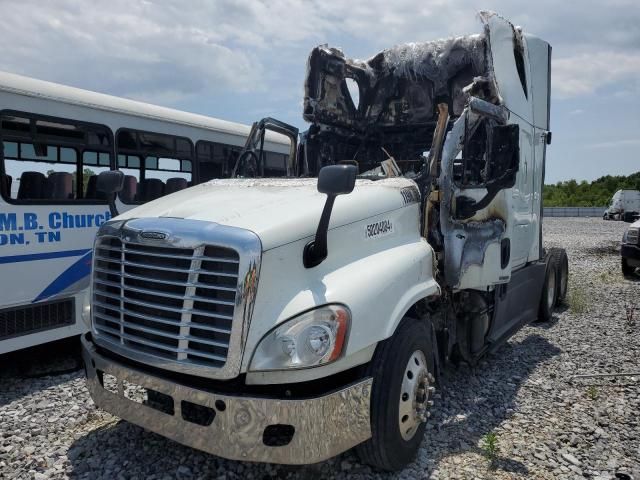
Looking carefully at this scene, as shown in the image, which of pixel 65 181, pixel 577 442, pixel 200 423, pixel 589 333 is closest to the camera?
pixel 200 423

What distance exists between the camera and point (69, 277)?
622 cm

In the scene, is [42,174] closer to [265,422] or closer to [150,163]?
[150,163]

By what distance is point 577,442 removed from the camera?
402cm

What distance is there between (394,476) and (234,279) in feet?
5.78

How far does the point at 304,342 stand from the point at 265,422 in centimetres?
47

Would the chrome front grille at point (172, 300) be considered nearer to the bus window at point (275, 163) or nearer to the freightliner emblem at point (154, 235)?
the freightliner emblem at point (154, 235)

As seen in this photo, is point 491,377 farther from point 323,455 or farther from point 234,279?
point 234,279

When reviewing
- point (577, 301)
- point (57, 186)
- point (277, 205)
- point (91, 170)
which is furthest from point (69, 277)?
point (577, 301)

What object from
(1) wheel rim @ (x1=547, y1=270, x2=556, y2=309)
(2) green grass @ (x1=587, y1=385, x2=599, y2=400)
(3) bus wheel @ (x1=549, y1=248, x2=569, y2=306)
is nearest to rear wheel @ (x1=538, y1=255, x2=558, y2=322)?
(1) wheel rim @ (x1=547, y1=270, x2=556, y2=309)

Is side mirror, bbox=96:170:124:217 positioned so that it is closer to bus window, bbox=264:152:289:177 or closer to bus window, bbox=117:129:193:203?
bus window, bbox=117:129:193:203

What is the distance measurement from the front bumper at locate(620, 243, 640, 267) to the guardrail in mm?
39390

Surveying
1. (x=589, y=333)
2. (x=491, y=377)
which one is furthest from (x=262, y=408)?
(x=589, y=333)

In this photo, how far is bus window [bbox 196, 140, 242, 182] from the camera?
8.46 meters

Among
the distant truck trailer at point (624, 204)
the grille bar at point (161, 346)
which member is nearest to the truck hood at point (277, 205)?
the grille bar at point (161, 346)
